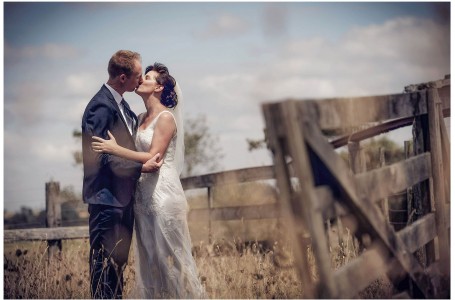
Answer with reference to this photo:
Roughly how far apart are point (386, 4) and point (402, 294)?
2613 millimetres

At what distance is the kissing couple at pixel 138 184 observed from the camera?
4934 mm

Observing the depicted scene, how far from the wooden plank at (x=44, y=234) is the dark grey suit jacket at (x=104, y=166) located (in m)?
2.84

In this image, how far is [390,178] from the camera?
363 cm

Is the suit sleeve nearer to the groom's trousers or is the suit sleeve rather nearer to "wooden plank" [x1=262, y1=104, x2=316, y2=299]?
the groom's trousers

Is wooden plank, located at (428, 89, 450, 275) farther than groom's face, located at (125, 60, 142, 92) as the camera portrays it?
No

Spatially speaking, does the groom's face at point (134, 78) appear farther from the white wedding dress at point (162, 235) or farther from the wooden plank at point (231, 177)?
the wooden plank at point (231, 177)

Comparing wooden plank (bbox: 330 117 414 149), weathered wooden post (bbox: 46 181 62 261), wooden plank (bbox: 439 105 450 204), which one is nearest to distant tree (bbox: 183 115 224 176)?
weathered wooden post (bbox: 46 181 62 261)

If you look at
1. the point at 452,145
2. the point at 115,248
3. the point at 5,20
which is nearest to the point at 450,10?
the point at 452,145

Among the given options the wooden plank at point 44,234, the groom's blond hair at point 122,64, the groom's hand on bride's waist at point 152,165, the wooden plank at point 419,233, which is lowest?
the wooden plank at point 44,234

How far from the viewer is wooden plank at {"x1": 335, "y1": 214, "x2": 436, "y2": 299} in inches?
124

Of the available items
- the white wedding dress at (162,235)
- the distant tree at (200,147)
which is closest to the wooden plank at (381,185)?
the white wedding dress at (162,235)

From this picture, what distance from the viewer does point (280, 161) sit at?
296 centimetres

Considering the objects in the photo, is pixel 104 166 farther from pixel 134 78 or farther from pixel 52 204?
pixel 52 204

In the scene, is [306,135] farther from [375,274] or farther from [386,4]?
[386,4]
